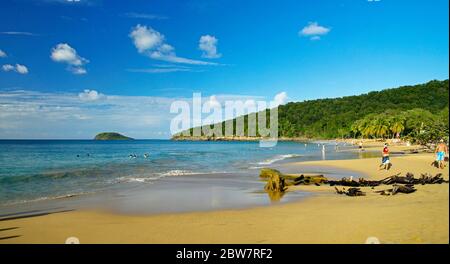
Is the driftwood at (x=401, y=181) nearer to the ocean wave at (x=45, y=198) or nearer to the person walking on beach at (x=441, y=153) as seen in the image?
the person walking on beach at (x=441, y=153)

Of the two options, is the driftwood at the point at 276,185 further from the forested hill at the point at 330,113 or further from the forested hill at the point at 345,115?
the forested hill at the point at 330,113

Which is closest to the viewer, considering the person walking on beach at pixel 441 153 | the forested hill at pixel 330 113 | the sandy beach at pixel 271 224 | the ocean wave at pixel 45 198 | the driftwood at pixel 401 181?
the sandy beach at pixel 271 224

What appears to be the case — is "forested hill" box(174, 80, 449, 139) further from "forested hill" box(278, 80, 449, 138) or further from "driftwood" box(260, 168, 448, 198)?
"driftwood" box(260, 168, 448, 198)

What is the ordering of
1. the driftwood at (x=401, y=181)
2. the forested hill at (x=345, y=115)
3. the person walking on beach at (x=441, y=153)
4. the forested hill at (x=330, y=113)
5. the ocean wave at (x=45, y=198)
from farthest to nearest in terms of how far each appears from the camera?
the forested hill at (x=330, y=113)
the forested hill at (x=345, y=115)
the person walking on beach at (x=441, y=153)
the driftwood at (x=401, y=181)
the ocean wave at (x=45, y=198)

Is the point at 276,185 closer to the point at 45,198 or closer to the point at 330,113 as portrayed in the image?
the point at 45,198

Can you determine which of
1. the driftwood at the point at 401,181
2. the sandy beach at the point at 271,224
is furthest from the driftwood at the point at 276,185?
the sandy beach at the point at 271,224

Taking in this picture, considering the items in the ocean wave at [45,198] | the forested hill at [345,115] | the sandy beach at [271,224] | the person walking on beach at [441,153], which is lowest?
the ocean wave at [45,198]

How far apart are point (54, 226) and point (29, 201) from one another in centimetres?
586

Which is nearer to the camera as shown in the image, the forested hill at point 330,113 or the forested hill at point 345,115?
the forested hill at point 345,115

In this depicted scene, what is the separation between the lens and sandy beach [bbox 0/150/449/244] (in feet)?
20.1

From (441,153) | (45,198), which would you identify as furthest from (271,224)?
(441,153)

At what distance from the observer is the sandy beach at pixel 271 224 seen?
6.12 metres

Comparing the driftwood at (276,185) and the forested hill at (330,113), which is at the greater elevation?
the forested hill at (330,113)
